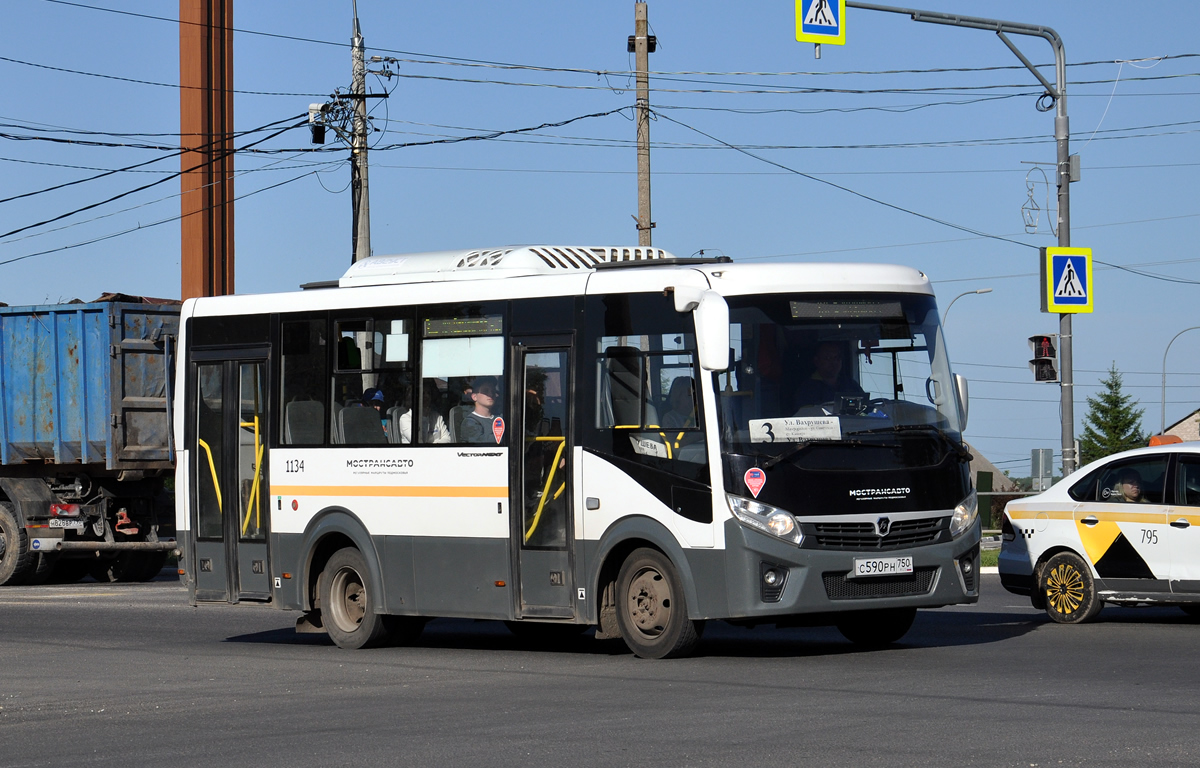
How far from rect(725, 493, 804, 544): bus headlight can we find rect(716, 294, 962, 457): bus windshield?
1.21 feet

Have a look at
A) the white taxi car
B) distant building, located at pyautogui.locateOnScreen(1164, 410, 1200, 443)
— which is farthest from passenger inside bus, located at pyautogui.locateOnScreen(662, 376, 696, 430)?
distant building, located at pyautogui.locateOnScreen(1164, 410, 1200, 443)

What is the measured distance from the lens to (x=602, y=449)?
1285 cm

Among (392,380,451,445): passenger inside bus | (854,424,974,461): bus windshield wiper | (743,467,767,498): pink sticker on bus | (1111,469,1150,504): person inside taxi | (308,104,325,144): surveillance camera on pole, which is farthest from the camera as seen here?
(308,104,325,144): surveillance camera on pole

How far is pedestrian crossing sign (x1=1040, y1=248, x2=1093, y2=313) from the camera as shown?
23.1 m

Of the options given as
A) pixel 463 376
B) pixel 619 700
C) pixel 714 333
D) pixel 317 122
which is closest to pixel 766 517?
pixel 714 333

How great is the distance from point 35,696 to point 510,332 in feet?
14.3

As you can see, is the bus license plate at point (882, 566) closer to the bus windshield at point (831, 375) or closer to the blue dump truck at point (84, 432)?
the bus windshield at point (831, 375)

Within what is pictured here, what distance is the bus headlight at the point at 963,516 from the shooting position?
1287 cm

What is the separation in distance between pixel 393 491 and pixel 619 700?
13.8 feet

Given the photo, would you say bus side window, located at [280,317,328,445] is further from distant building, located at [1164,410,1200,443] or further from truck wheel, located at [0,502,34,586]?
distant building, located at [1164,410,1200,443]

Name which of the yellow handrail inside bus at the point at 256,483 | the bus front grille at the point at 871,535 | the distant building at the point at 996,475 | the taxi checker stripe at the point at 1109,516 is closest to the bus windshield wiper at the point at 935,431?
the bus front grille at the point at 871,535

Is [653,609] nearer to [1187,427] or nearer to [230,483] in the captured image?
[230,483]

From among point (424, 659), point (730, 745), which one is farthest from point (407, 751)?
point (424, 659)

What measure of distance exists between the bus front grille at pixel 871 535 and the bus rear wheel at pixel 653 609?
3.40 feet
